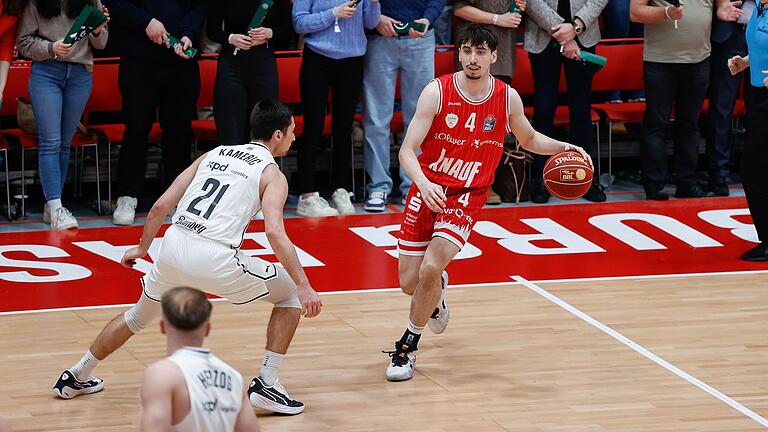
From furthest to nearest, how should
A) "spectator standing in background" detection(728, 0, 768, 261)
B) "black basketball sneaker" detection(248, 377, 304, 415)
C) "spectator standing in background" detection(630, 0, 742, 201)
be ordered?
"spectator standing in background" detection(630, 0, 742, 201)
"spectator standing in background" detection(728, 0, 768, 261)
"black basketball sneaker" detection(248, 377, 304, 415)

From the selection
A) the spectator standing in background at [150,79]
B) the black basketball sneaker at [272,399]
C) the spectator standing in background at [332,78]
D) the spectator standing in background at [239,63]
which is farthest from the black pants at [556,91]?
the black basketball sneaker at [272,399]

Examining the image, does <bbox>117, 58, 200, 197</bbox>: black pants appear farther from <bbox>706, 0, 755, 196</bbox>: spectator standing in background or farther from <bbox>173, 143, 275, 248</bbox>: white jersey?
<bbox>706, 0, 755, 196</bbox>: spectator standing in background

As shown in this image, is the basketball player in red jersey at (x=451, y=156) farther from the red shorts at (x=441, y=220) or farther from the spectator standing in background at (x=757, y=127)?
the spectator standing in background at (x=757, y=127)

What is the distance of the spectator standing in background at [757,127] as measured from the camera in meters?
9.31

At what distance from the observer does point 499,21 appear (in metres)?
11.1

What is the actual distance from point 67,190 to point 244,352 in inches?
199

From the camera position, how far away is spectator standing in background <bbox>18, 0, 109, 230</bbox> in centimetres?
1026

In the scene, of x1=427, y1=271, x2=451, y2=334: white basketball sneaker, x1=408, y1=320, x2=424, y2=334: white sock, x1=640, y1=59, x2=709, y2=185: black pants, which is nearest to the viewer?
x1=408, y1=320, x2=424, y2=334: white sock

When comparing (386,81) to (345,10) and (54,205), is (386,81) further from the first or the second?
(54,205)

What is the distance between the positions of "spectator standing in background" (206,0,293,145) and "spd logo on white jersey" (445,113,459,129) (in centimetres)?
370

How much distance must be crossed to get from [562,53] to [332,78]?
200cm

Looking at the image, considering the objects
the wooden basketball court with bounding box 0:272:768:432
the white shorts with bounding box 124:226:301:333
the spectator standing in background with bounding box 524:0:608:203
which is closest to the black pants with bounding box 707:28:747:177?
the spectator standing in background with bounding box 524:0:608:203

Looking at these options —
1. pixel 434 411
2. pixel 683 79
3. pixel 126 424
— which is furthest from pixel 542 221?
pixel 126 424

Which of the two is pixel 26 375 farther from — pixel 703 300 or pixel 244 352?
pixel 703 300
